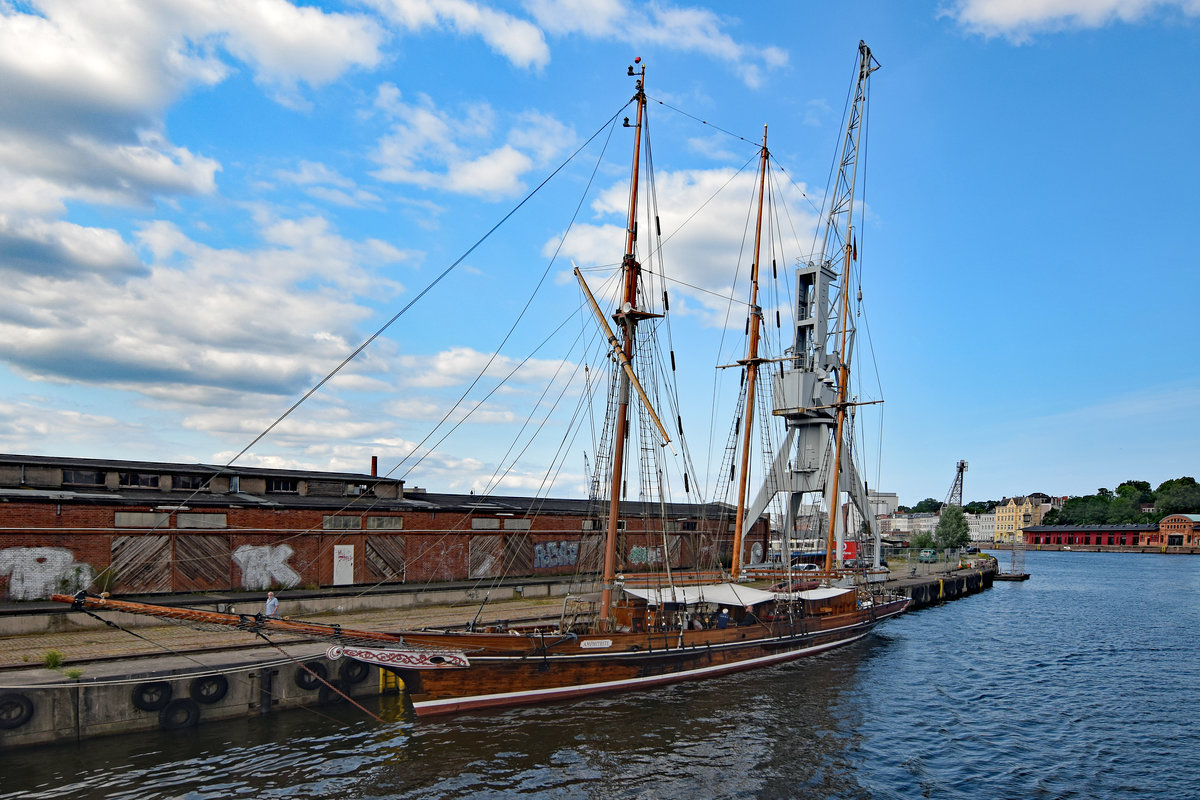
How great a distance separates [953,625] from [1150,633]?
12.1 m

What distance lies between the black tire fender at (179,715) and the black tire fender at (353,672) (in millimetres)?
4557

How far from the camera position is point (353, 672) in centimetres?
2495

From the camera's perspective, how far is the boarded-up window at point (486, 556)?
140 ft

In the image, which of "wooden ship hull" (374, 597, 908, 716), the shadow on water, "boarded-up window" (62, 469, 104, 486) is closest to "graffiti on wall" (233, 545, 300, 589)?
"boarded-up window" (62, 469, 104, 486)

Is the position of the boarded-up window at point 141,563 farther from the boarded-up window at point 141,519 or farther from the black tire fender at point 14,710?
the black tire fender at point 14,710

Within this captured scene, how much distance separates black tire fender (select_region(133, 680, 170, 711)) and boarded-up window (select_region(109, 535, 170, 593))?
491 inches

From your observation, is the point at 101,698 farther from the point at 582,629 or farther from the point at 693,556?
the point at 693,556

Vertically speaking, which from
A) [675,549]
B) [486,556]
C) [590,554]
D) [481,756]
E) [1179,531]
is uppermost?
[486,556]

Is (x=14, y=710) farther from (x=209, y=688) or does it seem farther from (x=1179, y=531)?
(x=1179, y=531)

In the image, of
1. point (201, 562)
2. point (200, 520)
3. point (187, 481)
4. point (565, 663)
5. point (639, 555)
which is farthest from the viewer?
point (639, 555)

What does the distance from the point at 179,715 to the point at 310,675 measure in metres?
3.92

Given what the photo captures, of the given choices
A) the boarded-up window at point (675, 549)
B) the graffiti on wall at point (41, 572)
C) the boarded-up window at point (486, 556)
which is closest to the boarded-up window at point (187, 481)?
the graffiti on wall at point (41, 572)

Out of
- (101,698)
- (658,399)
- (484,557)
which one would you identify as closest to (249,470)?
(484,557)

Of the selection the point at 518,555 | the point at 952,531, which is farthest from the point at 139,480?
the point at 952,531
